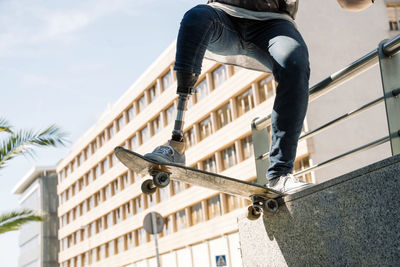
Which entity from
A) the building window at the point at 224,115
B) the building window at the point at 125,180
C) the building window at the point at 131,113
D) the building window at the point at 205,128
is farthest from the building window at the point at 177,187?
the building window at the point at 131,113

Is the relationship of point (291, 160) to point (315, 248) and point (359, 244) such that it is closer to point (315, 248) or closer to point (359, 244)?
point (315, 248)

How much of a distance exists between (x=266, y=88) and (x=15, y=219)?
24140mm

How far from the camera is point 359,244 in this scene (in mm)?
2125


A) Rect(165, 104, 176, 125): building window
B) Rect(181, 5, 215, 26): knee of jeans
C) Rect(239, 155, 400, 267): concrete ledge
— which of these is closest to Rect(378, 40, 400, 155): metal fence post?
Rect(239, 155, 400, 267): concrete ledge

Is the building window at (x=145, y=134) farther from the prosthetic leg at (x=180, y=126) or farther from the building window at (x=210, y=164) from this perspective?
the prosthetic leg at (x=180, y=126)

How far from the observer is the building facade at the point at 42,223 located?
253ft

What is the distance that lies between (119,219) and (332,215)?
52.5 m

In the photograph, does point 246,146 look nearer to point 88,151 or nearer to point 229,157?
point 229,157

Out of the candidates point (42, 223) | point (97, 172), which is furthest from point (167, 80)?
point (42, 223)

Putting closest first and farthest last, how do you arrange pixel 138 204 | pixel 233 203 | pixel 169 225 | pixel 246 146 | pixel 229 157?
pixel 246 146 → pixel 233 203 → pixel 229 157 → pixel 169 225 → pixel 138 204

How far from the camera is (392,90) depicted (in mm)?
2711

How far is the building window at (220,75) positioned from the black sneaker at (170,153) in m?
34.0

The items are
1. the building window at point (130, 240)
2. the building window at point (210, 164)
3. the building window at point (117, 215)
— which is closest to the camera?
the building window at point (210, 164)

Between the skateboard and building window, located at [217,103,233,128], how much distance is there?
33647 millimetres
